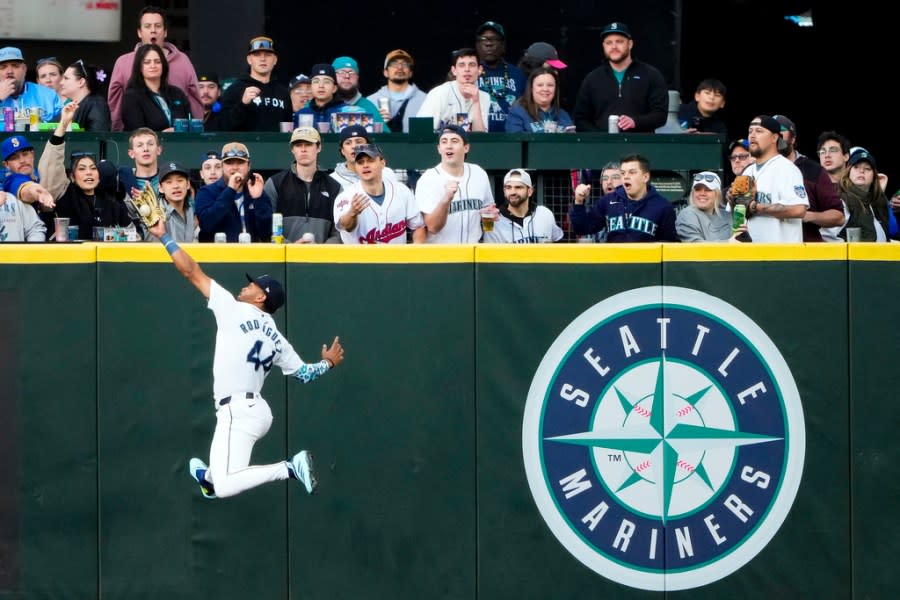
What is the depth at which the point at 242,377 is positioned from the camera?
33.4ft

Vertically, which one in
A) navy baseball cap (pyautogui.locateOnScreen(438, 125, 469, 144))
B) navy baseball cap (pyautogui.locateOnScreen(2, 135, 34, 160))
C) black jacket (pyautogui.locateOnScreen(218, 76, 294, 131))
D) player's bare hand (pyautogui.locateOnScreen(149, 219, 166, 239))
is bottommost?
player's bare hand (pyautogui.locateOnScreen(149, 219, 166, 239))

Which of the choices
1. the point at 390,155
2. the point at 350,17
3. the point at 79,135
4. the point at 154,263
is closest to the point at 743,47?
the point at 350,17

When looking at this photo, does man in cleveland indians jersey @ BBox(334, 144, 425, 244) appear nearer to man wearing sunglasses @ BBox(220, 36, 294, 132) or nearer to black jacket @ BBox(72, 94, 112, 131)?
man wearing sunglasses @ BBox(220, 36, 294, 132)

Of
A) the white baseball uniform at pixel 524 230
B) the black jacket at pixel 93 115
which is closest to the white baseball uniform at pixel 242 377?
the white baseball uniform at pixel 524 230

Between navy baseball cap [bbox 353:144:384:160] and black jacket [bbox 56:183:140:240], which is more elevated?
navy baseball cap [bbox 353:144:384:160]

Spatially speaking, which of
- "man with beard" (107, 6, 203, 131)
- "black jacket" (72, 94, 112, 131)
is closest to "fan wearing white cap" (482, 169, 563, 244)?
"man with beard" (107, 6, 203, 131)

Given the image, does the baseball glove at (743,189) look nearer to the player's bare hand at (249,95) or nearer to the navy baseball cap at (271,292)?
the navy baseball cap at (271,292)

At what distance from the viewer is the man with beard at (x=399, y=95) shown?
13.8 m

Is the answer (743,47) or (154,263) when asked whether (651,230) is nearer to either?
(154,263)

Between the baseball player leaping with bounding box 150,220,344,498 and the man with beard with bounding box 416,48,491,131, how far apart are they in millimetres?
3374

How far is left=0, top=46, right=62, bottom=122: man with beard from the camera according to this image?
43.4 ft

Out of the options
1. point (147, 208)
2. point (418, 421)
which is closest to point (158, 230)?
point (147, 208)

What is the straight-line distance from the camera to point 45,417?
34.4ft

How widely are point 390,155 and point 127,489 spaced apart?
3.74m
